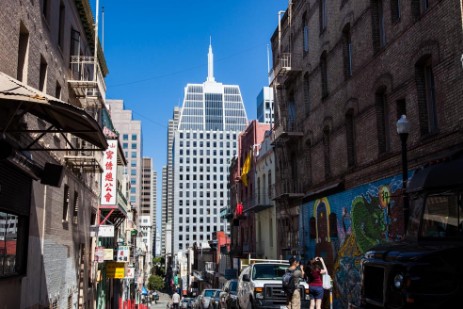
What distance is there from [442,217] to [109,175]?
72.1 feet

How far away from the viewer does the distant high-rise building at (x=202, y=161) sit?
15950cm

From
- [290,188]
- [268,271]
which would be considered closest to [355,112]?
[268,271]

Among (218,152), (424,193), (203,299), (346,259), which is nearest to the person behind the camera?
(424,193)

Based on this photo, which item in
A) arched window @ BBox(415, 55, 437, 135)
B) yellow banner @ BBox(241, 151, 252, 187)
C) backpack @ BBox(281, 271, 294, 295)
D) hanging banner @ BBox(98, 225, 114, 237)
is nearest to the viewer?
backpack @ BBox(281, 271, 294, 295)

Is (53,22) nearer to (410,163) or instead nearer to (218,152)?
(410,163)

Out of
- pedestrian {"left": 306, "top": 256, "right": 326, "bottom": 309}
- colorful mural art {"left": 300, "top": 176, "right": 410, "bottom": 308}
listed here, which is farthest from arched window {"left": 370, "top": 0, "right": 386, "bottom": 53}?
pedestrian {"left": 306, "top": 256, "right": 326, "bottom": 309}

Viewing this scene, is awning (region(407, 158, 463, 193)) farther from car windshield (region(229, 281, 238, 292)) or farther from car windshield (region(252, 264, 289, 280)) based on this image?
car windshield (region(229, 281, 238, 292))

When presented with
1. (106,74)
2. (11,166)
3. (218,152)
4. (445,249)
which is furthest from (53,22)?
(218,152)

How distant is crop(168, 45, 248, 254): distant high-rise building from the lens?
15950 centimetres

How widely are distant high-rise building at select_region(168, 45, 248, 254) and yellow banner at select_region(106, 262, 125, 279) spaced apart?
121m

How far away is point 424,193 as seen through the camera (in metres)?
8.45

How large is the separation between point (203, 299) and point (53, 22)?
1673 centimetres

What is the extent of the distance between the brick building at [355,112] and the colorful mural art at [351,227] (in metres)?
0.04

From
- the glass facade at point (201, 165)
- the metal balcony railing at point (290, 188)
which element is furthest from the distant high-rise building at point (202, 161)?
the metal balcony railing at point (290, 188)
